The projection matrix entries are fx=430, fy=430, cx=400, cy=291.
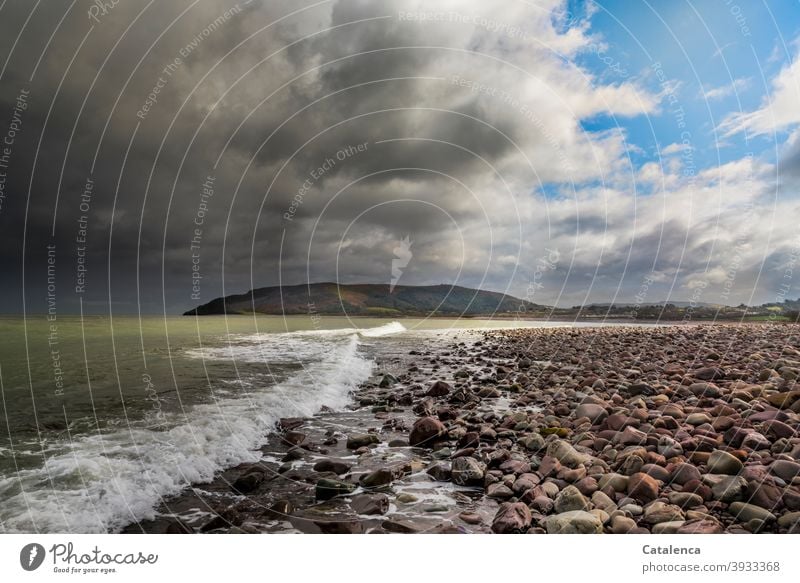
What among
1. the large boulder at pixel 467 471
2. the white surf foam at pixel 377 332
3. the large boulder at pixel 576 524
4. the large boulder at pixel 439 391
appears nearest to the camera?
the large boulder at pixel 576 524

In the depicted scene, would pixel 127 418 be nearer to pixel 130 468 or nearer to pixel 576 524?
pixel 130 468

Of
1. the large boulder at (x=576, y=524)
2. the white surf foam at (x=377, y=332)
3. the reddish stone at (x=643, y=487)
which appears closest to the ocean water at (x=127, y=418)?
the large boulder at (x=576, y=524)

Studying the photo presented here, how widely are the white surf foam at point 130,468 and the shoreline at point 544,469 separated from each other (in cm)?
50

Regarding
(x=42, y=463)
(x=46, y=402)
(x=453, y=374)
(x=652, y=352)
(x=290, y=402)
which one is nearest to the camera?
(x=42, y=463)

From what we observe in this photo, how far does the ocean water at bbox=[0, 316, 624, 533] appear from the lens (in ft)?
23.0

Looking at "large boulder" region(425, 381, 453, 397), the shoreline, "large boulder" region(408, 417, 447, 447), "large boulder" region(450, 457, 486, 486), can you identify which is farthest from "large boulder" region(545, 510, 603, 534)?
"large boulder" region(425, 381, 453, 397)

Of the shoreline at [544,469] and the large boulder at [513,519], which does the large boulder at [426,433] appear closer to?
the shoreline at [544,469]

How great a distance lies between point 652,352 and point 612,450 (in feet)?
55.0

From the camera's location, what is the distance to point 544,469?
7.18 m

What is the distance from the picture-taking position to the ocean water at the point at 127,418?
700 centimetres

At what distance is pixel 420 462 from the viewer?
8461 mm

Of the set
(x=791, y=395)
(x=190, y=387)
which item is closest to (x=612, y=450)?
(x=791, y=395)

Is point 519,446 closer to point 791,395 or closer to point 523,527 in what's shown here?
point 523,527

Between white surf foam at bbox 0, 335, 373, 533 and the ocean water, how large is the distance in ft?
0.07
